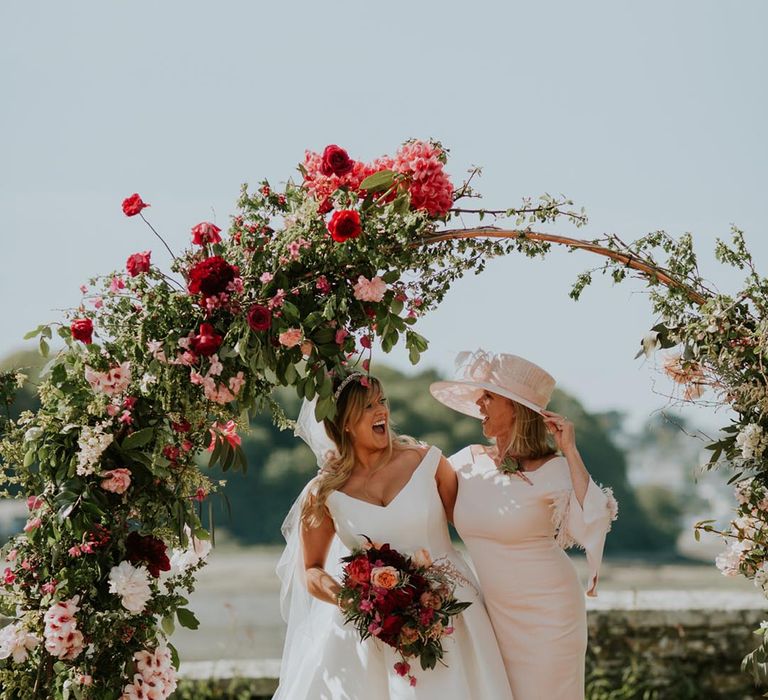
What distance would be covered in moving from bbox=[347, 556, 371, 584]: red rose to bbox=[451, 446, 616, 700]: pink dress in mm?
797

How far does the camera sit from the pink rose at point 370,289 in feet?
17.4

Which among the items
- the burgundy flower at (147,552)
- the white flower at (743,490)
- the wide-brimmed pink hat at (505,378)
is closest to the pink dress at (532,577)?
the wide-brimmed pink hat at (505,378)

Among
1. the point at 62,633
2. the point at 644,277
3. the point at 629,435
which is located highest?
the point at 644,277

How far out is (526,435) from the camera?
6055mm

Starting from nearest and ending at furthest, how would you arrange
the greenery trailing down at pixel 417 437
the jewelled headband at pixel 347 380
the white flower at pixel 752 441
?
the white flower at pixel 752 441
the jewelled headband at pixel 347 380
the greenery trailing down at pixel 417 437

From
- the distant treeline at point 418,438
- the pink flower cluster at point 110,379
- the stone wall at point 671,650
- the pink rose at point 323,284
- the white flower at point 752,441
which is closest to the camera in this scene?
the pink flower cluster at point 110,379

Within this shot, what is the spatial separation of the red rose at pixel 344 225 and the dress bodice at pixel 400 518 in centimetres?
153

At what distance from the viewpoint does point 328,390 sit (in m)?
5.36

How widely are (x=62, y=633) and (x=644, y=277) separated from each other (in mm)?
3643

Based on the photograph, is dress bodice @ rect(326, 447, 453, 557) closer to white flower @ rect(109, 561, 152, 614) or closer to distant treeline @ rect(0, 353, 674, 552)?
white flower @ rect(109, 561, 152, 614)

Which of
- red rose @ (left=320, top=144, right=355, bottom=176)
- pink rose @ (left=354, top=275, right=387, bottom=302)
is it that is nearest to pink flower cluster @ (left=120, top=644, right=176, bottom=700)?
pink rose @ (left=354, top=275, right=387, bottom=302)

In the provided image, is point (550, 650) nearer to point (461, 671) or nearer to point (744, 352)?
point (461, 671)

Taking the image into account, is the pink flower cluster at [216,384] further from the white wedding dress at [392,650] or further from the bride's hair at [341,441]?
the white wedding dress at [392,650]

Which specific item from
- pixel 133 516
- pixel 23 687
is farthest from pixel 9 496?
pixel 23 687
